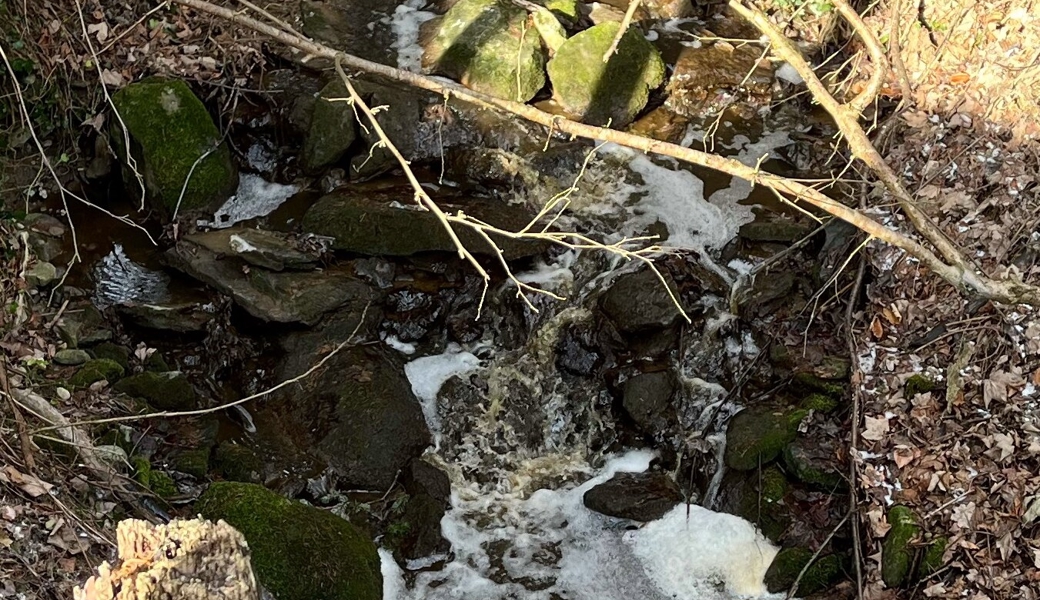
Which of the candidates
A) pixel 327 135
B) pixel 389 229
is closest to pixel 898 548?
pixel 389 229

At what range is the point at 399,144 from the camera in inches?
324

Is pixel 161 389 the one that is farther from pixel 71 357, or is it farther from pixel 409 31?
pixel 409 31

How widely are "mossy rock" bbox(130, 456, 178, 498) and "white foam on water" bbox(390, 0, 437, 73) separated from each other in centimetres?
553

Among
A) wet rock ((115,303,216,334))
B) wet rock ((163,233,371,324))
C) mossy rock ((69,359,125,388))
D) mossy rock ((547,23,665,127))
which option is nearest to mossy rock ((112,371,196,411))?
mossy rock ((69,359,125,388))

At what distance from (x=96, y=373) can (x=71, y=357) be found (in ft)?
0.72

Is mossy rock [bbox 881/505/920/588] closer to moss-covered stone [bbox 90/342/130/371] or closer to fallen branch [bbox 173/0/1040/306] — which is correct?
fallen branch [bbox 173/0/1040/306]

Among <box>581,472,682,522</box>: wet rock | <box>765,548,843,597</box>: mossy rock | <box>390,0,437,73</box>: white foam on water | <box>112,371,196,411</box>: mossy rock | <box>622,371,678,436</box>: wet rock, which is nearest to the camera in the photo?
<box>765,548,843,597</box>: mossy rock

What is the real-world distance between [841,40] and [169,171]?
7.30 m

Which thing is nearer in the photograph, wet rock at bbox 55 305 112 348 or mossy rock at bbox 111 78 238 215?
wet rock at bbox 55 305 112 348

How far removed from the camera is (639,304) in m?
6.98

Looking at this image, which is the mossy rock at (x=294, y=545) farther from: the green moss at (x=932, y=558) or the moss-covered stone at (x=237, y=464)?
the green moss at (x=932, y=558)

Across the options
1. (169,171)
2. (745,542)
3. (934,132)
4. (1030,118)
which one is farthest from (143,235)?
(1030,118)

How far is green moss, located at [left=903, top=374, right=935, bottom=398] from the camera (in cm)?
531

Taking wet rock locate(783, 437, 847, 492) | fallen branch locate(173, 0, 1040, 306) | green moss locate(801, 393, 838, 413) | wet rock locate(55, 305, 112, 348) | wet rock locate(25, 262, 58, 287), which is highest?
fallen branch locate(173, 0, 1040, 306)
